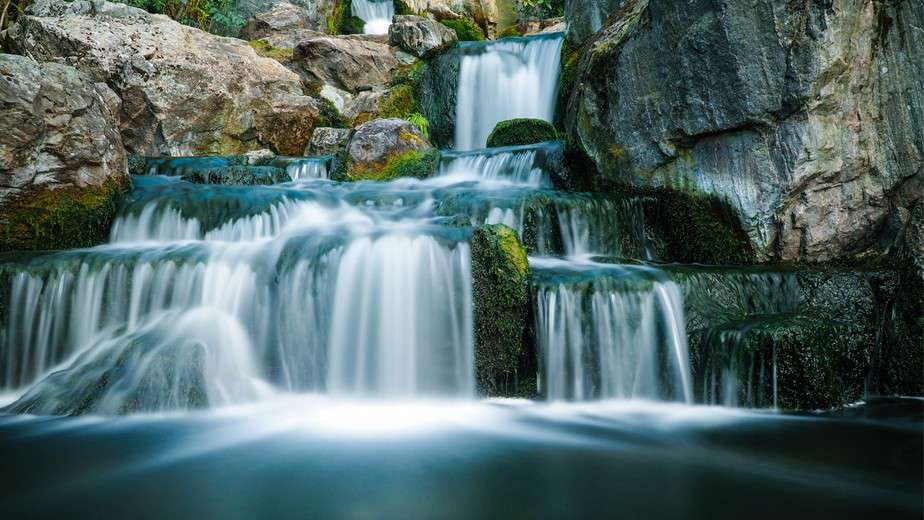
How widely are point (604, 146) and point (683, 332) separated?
2928mm

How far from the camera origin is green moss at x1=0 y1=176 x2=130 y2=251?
6008 mm

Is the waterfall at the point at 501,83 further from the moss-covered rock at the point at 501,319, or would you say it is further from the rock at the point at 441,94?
the moss-covered rock at the point at 501,319

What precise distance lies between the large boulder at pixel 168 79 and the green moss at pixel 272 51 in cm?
246

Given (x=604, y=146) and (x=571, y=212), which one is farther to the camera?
(x=604, y=146)

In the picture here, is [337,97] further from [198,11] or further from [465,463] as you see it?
[465,463]

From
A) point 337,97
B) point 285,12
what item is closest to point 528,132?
point 337,97

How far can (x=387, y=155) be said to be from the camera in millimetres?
8766

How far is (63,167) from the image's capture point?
633cm

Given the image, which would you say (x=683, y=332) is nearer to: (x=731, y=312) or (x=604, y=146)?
(x=731, y=312)

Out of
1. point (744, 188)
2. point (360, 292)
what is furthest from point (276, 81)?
point (744, 188)

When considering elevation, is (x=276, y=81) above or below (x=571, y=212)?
above

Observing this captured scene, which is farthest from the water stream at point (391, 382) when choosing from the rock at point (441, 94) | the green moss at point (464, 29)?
the green moss at point (464, 29)

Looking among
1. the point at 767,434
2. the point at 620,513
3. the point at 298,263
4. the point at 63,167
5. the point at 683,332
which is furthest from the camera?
the point at 63,167

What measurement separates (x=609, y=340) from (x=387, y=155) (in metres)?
5.16
